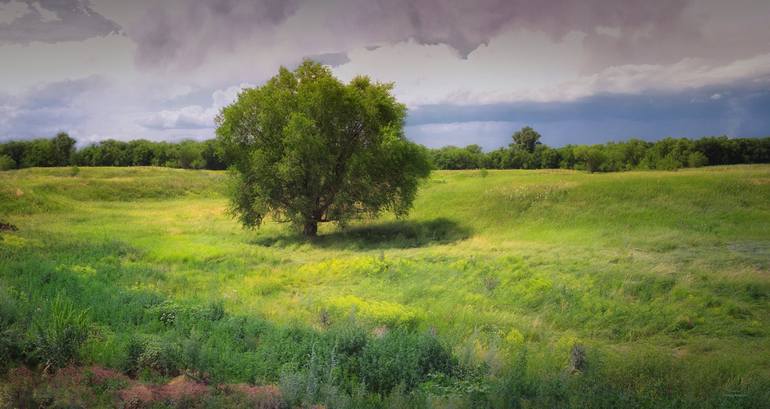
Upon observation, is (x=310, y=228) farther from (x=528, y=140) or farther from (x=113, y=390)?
(x=528, y=140)

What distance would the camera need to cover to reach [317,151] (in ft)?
A: 93.4

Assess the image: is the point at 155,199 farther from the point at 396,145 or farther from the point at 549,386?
the point at 549,386

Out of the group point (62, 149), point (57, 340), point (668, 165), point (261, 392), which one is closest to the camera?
point (261, 392)

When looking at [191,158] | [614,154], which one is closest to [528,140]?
[614,154]

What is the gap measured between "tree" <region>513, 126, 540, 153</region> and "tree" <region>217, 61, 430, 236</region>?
85699 millimetres

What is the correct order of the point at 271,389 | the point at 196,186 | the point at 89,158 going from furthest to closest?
the point at 89,158 → the point at 196,186 → the point at 271,389

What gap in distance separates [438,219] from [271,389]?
90.7 feet

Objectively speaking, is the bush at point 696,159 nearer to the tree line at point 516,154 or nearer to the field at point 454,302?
the tree line at point 516,154

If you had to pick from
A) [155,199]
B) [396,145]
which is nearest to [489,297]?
[396,145]

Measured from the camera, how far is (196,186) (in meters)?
66.4

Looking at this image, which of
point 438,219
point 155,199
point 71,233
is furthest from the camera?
point 155,199

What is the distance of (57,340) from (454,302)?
10126mm

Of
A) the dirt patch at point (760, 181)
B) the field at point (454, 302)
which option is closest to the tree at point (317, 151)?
the field at point (454, 302)

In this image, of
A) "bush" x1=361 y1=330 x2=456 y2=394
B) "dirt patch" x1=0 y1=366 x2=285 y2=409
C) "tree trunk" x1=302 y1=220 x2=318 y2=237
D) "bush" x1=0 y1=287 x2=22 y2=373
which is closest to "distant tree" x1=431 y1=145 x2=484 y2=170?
"tree trunk" x1=302 y1=220 x2=318 y2=237
